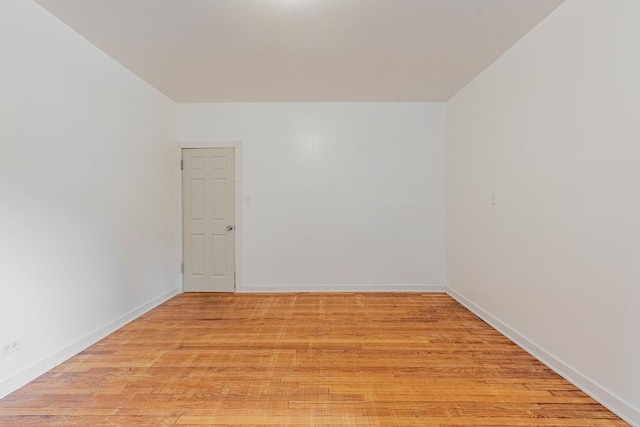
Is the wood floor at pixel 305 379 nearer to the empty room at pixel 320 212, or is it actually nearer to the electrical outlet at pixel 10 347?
the empty room at pixel 320 212

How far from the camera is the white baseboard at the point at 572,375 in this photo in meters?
1.92

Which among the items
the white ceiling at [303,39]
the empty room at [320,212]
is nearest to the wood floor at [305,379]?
the empty room at [320,212]

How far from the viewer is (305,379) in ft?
7.84

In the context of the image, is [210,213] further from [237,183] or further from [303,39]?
[303,39]

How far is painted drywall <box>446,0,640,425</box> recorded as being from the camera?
193 centimetres

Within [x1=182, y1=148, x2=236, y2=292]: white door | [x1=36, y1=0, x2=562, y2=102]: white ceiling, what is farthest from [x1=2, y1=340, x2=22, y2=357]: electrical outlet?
[x1=182, y1=148, x2=236, y2=292]: white door

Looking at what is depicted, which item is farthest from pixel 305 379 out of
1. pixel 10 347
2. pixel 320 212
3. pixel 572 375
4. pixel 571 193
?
pixel 320 212

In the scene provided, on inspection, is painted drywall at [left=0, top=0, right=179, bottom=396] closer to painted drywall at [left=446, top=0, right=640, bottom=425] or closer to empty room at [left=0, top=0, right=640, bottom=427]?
empty room at [left=0, top=0, right=640, bottom=427]

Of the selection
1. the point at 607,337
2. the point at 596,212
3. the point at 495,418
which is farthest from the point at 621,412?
the point at 596,212

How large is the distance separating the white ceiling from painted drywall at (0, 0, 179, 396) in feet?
1.07

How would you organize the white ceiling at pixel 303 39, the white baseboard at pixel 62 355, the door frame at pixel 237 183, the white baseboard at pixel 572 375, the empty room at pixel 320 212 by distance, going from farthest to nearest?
1. the door frame at pixel 237 183
2. the white ceiling at pixel 303 39
3. the white baseboard at pixel 62 355
4. the empty room at pixel 320 212
5. the white baseboard at pixel 572 375

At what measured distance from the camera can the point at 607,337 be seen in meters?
2.04

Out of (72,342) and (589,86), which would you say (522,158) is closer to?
(589,86)

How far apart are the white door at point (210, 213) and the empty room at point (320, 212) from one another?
0.03 meters
